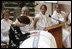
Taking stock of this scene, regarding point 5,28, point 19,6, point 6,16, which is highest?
point 19,6

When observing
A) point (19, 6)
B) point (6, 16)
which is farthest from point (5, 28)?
point (19, 6)

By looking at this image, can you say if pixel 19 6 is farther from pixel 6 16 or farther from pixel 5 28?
pixel 5 28

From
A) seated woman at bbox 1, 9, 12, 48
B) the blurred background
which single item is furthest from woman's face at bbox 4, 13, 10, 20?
the blurred background

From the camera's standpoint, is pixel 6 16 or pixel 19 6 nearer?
pixel 6 16

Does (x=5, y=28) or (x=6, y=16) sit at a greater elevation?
(x=6, y=16)

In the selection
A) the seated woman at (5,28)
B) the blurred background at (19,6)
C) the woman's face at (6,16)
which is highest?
the blurred background at (19,6)

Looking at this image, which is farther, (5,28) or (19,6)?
(19,6)

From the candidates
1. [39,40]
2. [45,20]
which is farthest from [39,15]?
[39,40]

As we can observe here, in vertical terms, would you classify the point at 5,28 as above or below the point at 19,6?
below

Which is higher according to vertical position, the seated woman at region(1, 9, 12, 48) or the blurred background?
the blurred background

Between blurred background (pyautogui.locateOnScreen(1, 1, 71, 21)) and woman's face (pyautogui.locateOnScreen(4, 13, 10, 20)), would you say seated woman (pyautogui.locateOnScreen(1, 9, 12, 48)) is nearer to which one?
woman's face (pyautogui.locateOnScreen(4, 13, 10, 20))

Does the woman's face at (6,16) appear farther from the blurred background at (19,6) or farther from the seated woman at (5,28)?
the blurred background at (19,6)

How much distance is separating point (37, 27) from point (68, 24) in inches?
21.1

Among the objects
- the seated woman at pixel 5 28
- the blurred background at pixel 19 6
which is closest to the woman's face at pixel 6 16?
the seated woman at pixel 5 28
